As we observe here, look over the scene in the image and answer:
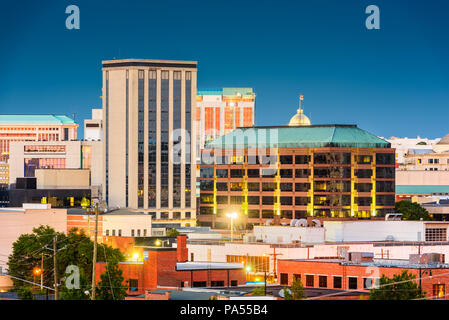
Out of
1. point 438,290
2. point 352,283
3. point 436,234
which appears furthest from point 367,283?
point 436,234

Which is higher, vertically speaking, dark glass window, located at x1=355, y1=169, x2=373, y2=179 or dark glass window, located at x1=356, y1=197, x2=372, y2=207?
dark glass window, located at x1=355, y1=169, x2=373, y2=179

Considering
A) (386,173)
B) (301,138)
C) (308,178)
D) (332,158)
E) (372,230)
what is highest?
(301,138)

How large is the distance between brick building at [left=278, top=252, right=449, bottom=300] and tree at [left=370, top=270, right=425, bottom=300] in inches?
87.2

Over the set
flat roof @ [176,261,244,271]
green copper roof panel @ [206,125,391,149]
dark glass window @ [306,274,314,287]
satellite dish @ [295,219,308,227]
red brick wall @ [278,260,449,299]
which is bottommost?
dark glass window @ [306,274,314,287]

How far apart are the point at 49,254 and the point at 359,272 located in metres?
50.9

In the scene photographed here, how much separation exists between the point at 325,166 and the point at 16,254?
268 feet

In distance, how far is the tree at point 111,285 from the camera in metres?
67.7

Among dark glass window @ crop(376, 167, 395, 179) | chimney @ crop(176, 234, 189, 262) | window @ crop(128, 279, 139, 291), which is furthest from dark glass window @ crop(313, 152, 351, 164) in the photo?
window @ crop(128, 279, 139, 291)

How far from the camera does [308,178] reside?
184125mm

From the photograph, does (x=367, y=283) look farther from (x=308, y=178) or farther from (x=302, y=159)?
(x=302, y=159)

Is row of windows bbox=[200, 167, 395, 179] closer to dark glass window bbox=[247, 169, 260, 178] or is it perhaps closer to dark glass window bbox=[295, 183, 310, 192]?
dark glass window bbox=[247, 169, 260, 178]

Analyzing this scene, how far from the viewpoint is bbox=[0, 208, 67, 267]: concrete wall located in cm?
13212
